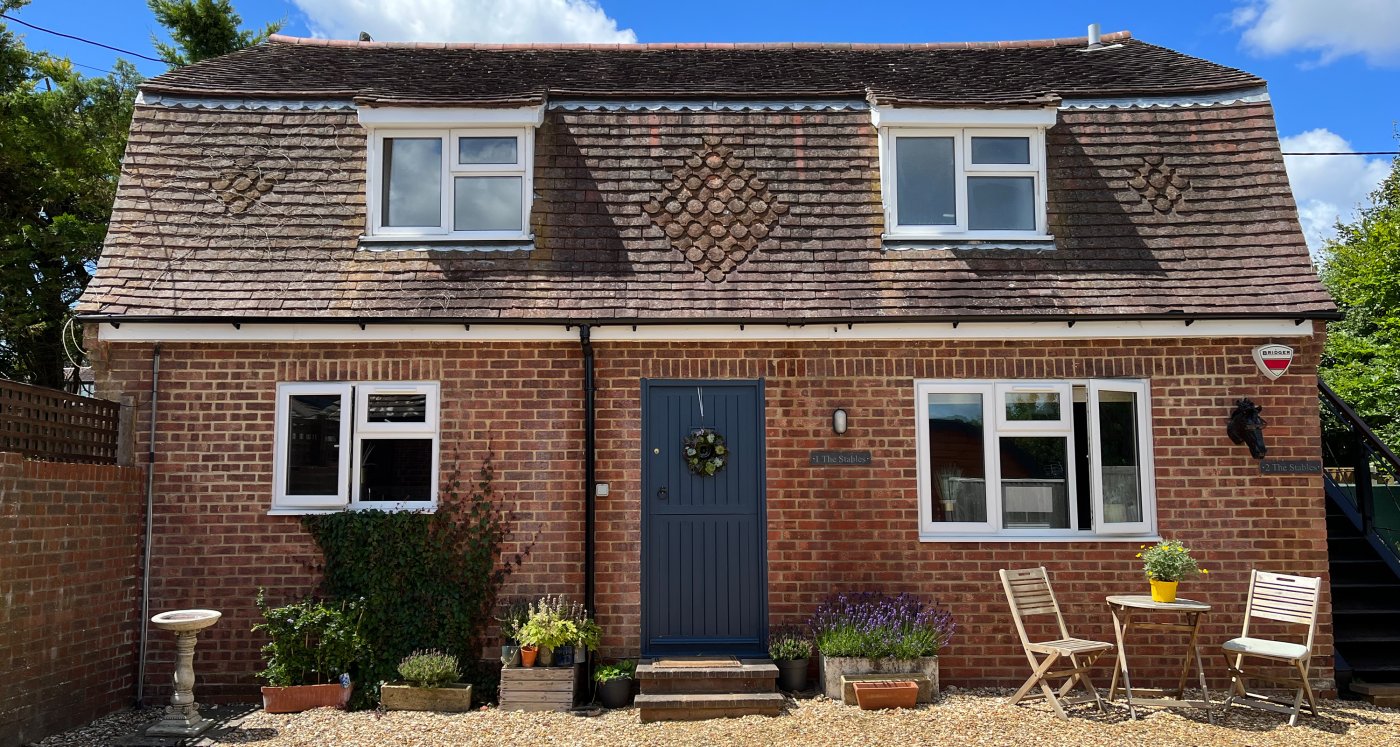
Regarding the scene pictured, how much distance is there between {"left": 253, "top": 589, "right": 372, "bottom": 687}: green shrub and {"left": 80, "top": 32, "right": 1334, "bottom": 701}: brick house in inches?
20.2

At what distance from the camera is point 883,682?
724 cm

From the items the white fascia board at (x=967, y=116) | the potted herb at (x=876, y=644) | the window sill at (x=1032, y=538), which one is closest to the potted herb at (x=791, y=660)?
the potted herb at (x=876, y=644)

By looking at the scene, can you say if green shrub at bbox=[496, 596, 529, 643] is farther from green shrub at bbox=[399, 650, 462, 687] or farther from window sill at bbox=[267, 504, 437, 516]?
window sill at bbox=[267, 504, 437, 516]

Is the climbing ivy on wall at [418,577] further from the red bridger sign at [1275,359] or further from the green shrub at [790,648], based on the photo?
the red bridger sign at [1275,359]

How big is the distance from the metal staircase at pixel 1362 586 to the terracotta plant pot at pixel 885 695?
3889mm

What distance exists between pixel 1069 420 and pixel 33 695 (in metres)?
8.24

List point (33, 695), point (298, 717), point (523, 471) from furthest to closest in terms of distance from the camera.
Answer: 1. point (523, 471)
2. point (298, 717)
3. point (33, 695)

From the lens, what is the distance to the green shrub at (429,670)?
736 centimetres

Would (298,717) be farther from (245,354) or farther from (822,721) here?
(822,721)

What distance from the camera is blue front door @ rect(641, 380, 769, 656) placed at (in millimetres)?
8109

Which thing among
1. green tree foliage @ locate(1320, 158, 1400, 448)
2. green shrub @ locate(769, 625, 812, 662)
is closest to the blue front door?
green shrub @ locate(769, 625, 812, 662)

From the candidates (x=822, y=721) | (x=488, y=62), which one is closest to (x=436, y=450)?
(x=822, y=721)

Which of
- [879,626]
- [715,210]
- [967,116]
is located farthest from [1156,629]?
[715,210]

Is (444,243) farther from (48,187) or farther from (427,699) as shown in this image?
(48,187)
